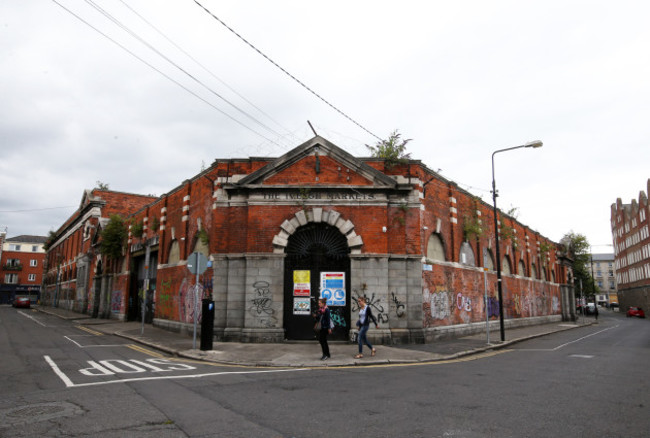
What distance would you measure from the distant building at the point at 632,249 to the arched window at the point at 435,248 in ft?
201

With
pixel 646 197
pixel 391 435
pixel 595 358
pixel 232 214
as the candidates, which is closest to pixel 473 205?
pixel 595 358

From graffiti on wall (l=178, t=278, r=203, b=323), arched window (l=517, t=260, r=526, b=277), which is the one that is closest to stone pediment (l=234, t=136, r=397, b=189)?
graffiti on wall (l=178, t=278, r=203, b=323)

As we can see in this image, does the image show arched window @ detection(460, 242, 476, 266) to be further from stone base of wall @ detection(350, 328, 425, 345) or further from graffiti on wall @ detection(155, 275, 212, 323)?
graffiti on wall @ detection(155, 275, 212, 323)

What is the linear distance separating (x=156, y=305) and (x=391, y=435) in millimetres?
20816

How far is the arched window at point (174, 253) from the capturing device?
71.2 ft

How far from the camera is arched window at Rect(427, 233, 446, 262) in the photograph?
18606 mm

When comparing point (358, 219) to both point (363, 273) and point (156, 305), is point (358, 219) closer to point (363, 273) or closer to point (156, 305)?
point (363, 273)

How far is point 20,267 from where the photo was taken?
83.4m

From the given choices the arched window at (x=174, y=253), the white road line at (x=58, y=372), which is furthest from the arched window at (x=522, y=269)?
the white road line at (x=58, y=372)

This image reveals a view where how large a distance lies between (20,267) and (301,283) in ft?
298

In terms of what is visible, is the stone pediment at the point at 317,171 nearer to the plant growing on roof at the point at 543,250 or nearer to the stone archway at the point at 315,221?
the stone archway at the point at 315,221

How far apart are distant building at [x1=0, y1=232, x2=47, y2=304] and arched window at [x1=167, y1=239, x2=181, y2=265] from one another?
2940 inches

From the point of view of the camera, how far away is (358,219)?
16.4m

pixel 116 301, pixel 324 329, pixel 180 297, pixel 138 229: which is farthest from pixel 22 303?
pixel 324 329
